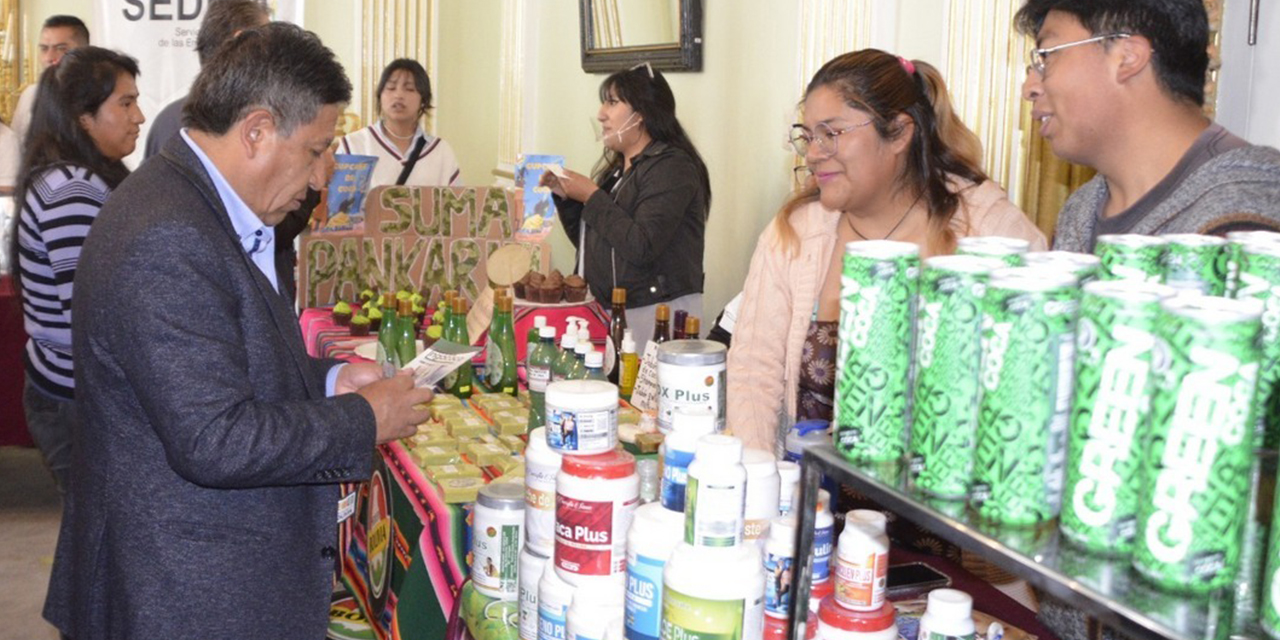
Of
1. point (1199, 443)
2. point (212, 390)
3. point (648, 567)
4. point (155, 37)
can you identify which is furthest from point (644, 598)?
point (155, 37)

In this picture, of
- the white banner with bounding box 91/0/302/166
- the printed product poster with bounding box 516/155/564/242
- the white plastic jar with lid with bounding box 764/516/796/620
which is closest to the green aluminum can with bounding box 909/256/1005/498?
the white plastic jar with lid with bounding box 764/516/796/620

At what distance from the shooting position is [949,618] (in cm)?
115

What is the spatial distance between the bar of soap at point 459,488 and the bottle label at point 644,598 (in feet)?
2.99

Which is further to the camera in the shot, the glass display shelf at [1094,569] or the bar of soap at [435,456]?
the bar of soap at [435,456]

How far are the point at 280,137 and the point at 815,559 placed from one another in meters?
1.07

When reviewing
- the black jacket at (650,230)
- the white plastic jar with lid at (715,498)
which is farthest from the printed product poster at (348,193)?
the white plastic jar with lid at (715,498)

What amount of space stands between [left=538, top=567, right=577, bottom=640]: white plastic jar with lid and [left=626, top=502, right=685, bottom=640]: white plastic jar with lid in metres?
0.15

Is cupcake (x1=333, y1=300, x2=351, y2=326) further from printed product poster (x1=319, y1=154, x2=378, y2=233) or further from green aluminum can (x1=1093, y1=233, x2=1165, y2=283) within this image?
green aluminum can (x1=1093, y1=233, x2=1165, y2=283)

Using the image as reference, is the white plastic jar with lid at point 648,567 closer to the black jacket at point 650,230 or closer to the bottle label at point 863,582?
the bottle label at point 863,582

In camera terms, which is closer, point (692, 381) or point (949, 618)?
point (949, 618)

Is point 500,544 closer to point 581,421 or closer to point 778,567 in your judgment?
point 581,421

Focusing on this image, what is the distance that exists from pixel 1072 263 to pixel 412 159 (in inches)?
199

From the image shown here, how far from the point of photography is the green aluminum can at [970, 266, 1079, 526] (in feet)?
2.89

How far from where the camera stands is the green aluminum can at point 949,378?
3.10 feet
